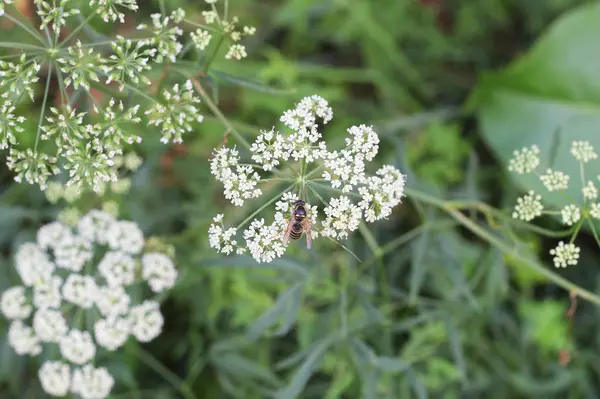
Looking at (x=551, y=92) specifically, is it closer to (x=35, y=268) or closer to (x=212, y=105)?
(x=212, y=105)

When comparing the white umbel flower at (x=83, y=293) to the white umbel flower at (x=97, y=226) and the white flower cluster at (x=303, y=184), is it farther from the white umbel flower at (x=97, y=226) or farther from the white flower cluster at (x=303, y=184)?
the white flower cluster at (x=303, y=184)

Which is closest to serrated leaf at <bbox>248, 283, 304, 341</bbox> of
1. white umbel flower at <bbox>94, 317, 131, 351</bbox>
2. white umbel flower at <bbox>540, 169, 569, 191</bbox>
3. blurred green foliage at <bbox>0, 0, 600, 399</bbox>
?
blurred green foliage at <bbox>0, 0, 600, 399</bbox>

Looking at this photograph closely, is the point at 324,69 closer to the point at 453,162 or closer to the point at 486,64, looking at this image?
the point at 453,162

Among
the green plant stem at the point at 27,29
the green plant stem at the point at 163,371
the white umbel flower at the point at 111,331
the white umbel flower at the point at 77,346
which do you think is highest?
the green plant stem at the point at 27,29

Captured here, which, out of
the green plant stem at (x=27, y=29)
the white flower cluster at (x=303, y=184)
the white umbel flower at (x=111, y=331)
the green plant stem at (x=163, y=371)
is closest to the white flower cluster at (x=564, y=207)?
the white flower cluster at (x=303, y=184)

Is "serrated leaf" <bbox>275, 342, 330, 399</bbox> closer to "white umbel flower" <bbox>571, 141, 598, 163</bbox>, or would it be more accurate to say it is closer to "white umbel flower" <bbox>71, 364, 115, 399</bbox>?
"white umbel flower" <bbox>71, 364, 115, 399</bbox>

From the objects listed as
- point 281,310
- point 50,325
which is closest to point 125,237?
point 50,325

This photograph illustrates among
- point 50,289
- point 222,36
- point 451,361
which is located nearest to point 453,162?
point 451,361
